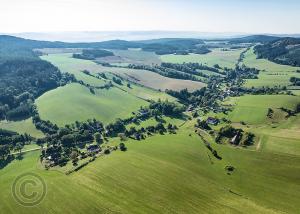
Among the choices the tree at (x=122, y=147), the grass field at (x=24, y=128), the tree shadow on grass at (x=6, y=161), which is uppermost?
the tree at (x=122, y=147)

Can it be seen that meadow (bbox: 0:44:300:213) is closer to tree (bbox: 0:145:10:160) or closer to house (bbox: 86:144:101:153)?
tree (bbox: 0:145:10:160)

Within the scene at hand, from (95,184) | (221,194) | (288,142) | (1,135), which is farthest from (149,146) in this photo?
(1,135)

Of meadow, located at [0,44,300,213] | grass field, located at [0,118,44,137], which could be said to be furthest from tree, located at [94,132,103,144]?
grass field, located at [0,118,44,137]

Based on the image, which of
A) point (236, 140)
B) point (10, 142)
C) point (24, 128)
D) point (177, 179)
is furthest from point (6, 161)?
point (236, 140)

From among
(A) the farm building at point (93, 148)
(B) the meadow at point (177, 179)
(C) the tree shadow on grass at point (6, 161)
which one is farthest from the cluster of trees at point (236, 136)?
(C) the tree shadow on grass at point (6, 161)

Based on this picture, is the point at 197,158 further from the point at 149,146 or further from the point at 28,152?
the point at 28,152

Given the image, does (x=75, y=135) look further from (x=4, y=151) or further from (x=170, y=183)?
(x=170, y=183)

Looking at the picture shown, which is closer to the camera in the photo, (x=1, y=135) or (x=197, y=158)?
(x=197, y=158)

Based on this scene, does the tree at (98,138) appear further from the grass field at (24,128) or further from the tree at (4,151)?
the tree at (4,151)
